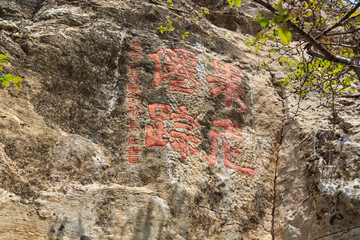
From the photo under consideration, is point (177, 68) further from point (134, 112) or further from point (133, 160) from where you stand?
point (133, 160)

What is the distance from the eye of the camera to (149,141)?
451 centimetres

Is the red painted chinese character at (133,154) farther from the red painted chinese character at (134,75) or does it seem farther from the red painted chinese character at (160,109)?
the red painted chinese character at (134,75)

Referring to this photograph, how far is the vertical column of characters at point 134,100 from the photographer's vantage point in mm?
4410

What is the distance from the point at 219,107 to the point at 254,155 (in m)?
0.82

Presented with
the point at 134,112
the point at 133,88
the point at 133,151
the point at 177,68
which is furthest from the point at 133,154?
the point at 177,68

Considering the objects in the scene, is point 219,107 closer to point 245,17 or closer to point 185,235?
point 185,235

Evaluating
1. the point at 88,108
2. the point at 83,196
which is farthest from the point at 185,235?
the point at 88,108

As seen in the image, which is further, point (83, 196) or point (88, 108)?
point (88, 108)

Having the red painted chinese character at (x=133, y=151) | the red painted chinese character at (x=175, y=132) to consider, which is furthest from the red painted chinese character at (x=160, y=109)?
the red painted chinese character at (x=133, y=151)

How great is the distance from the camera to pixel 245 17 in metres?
7.48

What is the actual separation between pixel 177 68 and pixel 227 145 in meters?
1.32

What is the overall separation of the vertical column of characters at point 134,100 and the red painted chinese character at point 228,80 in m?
1.07

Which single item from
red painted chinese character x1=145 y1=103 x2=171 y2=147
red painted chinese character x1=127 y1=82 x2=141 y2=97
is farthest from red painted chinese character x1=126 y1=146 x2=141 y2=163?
red painted chinese character x1=127 y1=82 x2=141 y2=97

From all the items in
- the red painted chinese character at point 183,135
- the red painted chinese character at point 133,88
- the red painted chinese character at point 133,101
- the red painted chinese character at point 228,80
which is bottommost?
the red painted chinese character at point 183,135
